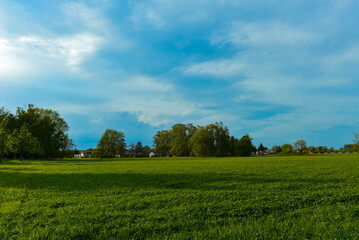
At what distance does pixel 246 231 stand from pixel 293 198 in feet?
13.2

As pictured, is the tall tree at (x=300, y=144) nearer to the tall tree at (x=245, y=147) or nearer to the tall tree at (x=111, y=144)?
the tall tree at (x=245, y=147)

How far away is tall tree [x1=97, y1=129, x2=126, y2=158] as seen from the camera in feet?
349

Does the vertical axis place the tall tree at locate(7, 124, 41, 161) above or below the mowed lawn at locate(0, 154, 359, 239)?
above

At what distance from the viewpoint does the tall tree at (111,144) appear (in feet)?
349

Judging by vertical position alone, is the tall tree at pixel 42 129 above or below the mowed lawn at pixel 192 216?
above

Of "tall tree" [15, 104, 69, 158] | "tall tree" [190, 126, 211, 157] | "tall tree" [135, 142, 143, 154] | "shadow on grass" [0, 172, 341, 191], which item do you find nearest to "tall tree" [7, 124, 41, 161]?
"tall tree" [15, 104, 69, 158]

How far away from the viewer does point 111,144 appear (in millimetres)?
109125

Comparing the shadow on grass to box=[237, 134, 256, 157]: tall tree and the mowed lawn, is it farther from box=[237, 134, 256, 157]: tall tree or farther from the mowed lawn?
box=[237, 134, 256, 157]: tall tree

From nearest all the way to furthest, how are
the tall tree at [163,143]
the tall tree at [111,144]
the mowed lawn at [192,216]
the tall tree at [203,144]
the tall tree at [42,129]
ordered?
the mowed lawn at [192,216] < the tall tree at [42,129] < the tall tree at [203,144] < the tall tree at [111,144] < the tall tree at [163,143]

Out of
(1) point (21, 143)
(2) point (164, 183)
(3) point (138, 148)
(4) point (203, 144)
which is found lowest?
(2) point (164, 183)

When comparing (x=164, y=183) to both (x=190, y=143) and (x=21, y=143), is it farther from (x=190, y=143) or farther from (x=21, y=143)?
(x=190, y=143)

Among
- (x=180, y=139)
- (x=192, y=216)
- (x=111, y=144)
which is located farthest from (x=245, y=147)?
(x=192, y=216)

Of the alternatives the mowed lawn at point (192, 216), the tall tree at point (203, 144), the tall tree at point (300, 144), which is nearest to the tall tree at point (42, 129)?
the tall tree at point (203, 144)

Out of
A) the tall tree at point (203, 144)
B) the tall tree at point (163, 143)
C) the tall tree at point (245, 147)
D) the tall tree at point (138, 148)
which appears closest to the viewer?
the tall tree at point (203, 144)
